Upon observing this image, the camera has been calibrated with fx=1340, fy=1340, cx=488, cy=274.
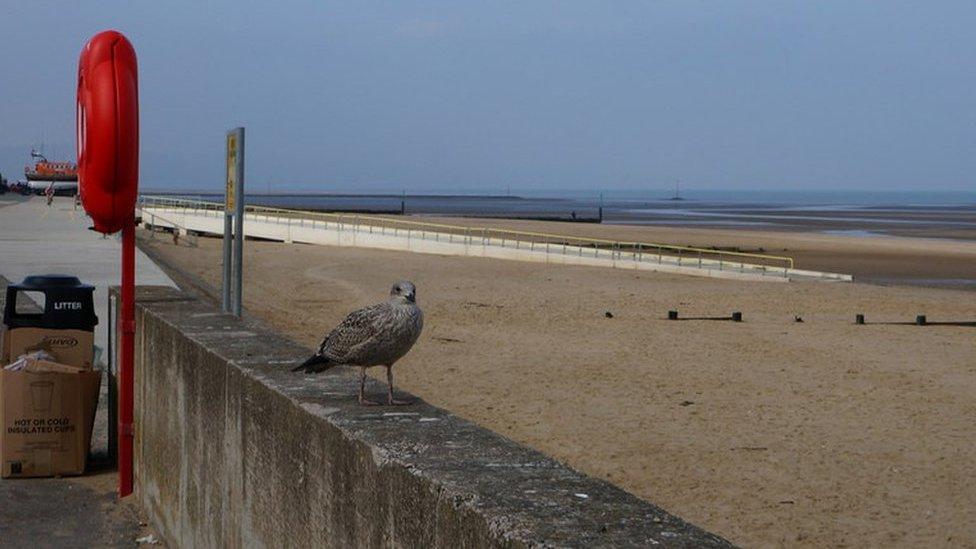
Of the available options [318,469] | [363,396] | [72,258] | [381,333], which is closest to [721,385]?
[363,396]

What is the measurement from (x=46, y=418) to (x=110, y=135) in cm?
193

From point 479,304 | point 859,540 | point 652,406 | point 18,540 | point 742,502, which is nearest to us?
point 18,540

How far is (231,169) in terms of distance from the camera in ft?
25.5

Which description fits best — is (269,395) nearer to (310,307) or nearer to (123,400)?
(123,400)

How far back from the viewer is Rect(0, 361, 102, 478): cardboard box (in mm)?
7812

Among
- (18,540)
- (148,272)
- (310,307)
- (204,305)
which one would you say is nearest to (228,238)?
(204,305)

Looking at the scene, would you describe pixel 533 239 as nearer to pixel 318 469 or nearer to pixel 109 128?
pixel 109 128

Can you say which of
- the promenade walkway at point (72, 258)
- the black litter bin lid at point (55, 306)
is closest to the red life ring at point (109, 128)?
the black litter bin lid at point (55, 306)

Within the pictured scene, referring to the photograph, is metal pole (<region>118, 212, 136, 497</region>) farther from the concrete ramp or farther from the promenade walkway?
the concrete ramp

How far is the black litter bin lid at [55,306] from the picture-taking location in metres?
8.02

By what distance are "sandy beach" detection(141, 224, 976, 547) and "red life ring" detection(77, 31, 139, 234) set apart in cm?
449

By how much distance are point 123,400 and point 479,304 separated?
63.1 feet

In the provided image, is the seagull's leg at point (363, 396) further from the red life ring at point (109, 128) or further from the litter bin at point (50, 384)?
the litter bin at point (50, 384)

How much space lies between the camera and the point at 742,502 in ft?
32.2
